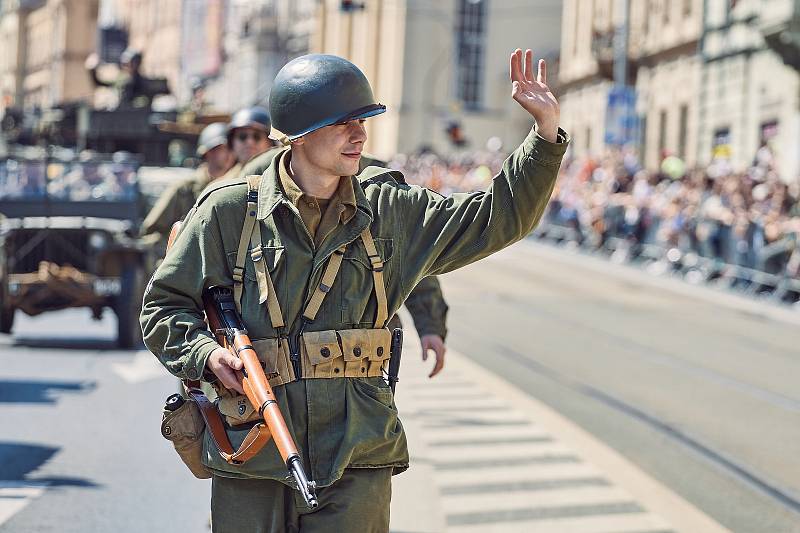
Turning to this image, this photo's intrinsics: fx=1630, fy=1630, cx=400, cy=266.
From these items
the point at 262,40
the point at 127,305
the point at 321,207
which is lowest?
the point at 127,305

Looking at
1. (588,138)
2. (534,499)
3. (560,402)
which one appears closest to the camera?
(534,499)

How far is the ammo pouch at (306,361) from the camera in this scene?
14.8 feet

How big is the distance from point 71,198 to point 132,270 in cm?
172

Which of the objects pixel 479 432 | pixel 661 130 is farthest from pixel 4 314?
pixel 661 130

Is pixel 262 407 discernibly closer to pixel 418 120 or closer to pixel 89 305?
pixel 89 305

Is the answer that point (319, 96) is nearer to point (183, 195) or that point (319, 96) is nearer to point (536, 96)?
point (536, 96)

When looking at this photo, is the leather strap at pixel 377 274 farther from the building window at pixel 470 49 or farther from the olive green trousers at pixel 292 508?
the building window at pixel 470 49

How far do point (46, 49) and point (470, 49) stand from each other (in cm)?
5987

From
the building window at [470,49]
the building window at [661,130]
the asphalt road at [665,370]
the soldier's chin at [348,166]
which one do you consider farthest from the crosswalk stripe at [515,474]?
the building window at [470,49]

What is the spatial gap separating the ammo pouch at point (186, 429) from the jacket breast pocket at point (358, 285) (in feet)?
1.66

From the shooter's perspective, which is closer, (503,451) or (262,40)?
(503,451)

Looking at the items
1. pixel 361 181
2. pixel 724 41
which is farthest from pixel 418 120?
pixel 361 181

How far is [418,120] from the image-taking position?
75125mm

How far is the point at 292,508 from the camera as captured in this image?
4551 mm
